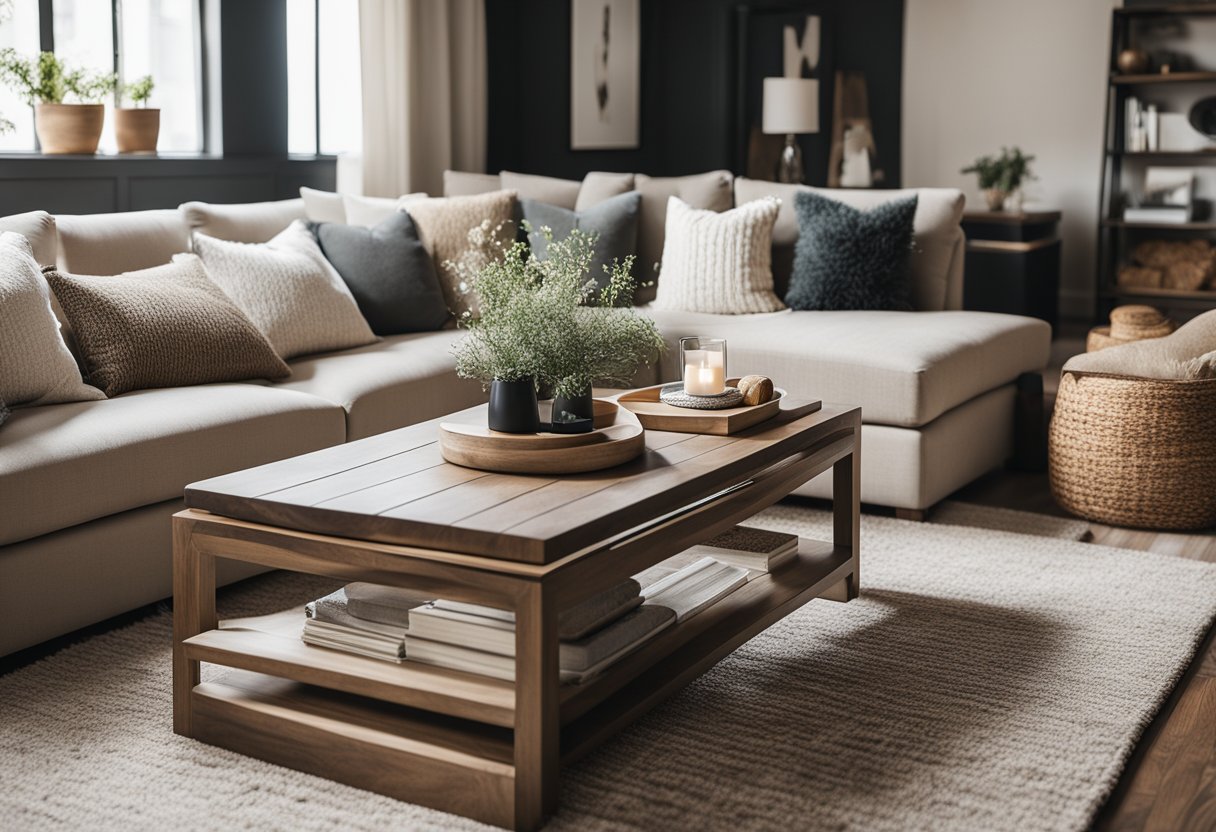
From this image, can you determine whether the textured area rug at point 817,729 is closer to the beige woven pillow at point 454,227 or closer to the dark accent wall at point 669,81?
the beige woven pillow at point 454,227

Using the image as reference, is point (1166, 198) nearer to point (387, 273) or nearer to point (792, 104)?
→ point (792, 104)

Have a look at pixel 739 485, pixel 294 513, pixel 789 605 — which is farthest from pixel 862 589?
pixel 294 513

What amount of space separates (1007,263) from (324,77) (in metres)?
3.46

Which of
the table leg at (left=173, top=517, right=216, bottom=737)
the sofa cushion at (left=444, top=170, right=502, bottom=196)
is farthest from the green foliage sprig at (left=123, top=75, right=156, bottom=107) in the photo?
the table leg at (left=173, top=517, right=216, bottom=737)

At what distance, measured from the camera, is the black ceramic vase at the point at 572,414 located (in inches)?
94.0

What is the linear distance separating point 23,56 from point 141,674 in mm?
2648

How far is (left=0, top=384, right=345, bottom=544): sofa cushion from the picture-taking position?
2.56 metres

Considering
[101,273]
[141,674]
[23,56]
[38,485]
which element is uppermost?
[23,56]

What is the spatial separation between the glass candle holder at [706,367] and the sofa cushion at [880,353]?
79 centimetres

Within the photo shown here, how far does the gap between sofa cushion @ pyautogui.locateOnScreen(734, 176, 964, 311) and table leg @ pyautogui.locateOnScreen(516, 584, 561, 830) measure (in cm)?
286

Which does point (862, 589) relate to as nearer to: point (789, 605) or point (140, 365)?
point (789, 605)

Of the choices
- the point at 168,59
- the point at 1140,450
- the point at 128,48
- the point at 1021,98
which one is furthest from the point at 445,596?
the point at 1021,98

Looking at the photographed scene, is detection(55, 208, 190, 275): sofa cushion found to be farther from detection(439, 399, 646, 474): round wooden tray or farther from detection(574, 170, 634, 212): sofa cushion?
detection(439, 399, 646, 474): round wooden tray

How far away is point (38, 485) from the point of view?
101 inches
